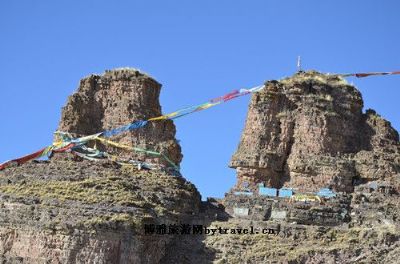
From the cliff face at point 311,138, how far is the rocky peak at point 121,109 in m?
5.19

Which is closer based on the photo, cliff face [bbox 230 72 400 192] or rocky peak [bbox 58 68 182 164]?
cliff face [bbox 230 72 400 192]

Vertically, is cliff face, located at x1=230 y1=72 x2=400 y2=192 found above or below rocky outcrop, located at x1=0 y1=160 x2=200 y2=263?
above

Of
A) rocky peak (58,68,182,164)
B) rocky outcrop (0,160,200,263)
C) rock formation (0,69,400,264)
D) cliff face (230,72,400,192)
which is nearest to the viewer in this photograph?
rocky outcrop (0,160,200,263)

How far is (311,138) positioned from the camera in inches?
2923

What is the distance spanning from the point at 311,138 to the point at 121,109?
41.4ft

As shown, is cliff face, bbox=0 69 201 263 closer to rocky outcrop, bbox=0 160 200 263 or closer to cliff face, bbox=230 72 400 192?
rocky outcrop, bbox=0 160 200 263

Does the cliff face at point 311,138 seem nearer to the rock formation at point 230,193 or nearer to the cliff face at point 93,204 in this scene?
the rock formation at point 230,193

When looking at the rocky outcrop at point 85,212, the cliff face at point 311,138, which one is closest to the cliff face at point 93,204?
the rocky outcrop at point 85,212

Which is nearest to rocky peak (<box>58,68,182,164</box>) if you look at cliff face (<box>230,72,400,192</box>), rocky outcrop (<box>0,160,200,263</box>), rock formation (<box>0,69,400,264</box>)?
rock formation (<box>0,69,400,264</box>)

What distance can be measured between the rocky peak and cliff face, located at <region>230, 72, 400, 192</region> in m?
5.19

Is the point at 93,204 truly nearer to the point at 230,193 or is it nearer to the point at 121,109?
the point at 230,193

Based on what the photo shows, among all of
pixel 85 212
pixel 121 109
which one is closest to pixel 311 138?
pixel 121 109

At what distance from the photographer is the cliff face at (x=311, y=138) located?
239 feet

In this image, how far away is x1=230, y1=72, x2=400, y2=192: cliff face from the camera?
239 ft
